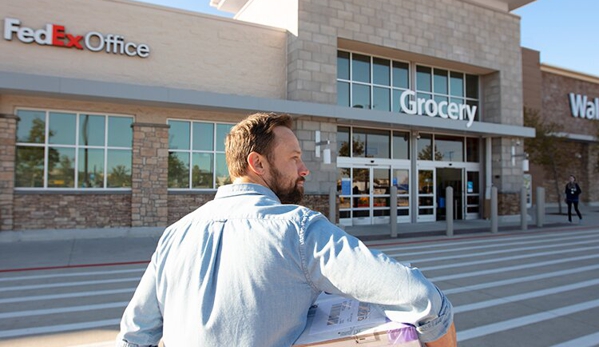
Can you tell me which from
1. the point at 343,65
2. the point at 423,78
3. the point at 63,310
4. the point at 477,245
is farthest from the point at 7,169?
the point at 423,78

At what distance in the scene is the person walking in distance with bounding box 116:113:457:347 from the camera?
1126 mm

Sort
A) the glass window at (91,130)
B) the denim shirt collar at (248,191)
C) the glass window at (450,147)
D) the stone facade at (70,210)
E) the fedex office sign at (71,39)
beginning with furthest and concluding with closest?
the glass window at (450,147) < the glass window at (91,130) < the stone facade at (70,210) < the fedex office sign at (71,39) < the denim shirt collar at (248,191)

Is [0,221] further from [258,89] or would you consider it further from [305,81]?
[305,81]

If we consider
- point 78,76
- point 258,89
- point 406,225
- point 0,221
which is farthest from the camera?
point 406,225

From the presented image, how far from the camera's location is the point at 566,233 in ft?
43.7

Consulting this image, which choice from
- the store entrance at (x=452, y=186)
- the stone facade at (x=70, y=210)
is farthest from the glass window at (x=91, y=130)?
the store entrance at (x=452, y=186)

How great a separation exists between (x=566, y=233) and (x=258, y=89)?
11.4 meters

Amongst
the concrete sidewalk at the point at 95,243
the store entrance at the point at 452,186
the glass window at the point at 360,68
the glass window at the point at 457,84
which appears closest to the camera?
the concrete sidewalk at the point at 95,243

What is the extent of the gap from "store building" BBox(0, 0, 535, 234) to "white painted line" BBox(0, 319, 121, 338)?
744cm

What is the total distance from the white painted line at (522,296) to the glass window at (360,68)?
35.3 ft

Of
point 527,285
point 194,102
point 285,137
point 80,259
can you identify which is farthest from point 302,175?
point 194,102

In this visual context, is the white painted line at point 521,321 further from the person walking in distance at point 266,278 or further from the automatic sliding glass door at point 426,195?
the automatic sliding glass door at point 426,195

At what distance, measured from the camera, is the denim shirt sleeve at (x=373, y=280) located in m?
1.11

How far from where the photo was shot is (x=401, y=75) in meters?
16.6
